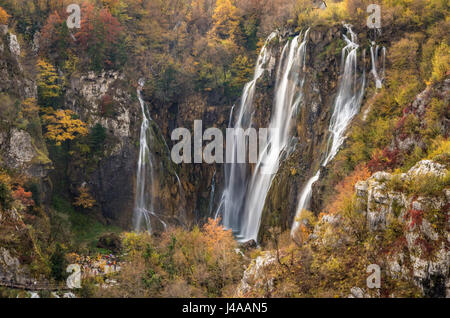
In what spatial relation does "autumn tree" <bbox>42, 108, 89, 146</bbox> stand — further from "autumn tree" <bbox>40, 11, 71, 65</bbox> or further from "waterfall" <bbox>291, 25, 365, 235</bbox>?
"waterfall" <bbox>291, 25, 365, 235</bbox>

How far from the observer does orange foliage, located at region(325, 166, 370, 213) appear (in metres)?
20.5

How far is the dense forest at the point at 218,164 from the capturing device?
16.8 m

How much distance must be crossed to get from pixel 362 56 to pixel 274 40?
498 inches

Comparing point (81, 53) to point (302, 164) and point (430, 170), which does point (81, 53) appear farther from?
point (430, 170)

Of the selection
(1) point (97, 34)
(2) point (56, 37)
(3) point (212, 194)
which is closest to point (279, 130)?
(3) point (212, 194)

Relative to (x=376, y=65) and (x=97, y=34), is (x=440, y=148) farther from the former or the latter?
(x=97, y=34)

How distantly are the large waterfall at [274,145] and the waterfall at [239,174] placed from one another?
11cm

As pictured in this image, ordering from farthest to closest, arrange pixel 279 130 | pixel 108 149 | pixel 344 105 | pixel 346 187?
pixel 108 149 → pixel 279 130 → pixel 344 105 → pixel 346 187

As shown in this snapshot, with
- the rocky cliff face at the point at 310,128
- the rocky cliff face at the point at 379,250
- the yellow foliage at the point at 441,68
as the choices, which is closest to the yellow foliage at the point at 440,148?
the rocky cliff face at the point at 379,250

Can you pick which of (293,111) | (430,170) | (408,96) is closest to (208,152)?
(293,111)

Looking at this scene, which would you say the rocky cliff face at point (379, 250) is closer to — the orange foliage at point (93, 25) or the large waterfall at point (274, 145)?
the large waterfall at point (274, 145)

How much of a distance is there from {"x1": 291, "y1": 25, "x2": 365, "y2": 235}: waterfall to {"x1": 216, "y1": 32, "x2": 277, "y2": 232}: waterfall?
1150 centimetres

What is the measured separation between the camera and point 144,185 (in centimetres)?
3928

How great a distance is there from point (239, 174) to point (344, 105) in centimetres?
1553
